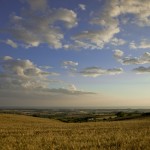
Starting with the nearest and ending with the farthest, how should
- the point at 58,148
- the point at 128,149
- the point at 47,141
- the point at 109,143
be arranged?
1. the point at 128,149
2. the point at 58,148
3. the point at 109,143
4. the point at 47,141

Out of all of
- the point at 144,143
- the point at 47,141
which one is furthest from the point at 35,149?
the point at 144,143

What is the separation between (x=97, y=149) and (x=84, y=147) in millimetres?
1132

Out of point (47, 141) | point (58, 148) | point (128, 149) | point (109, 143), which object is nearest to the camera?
point (128, 149)

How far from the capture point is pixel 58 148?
1478cm

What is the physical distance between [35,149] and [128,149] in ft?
13.3

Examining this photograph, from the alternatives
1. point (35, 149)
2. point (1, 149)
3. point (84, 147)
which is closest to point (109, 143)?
point (84, 147)

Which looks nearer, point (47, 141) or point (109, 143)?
→ point (109, 143)

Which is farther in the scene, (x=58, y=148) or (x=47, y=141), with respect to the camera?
(x=47, y=141)

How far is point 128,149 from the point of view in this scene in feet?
45.5

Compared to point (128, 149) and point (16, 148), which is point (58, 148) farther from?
point (128, 149)

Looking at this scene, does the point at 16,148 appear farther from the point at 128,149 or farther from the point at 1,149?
the point at 128,149

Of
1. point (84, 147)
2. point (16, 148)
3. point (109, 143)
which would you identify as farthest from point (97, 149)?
point (16, 148)

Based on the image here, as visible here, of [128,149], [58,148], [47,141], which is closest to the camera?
[128,149]

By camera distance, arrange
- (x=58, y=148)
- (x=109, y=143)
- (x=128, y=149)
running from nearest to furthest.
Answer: (x=128, y=149), (x=58, y=148), (x=109, y=143)
